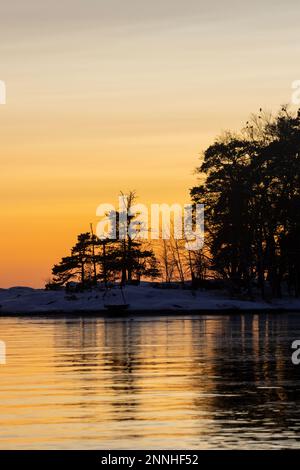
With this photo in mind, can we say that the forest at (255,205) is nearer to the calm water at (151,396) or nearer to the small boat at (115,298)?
the small boat at (115,298)

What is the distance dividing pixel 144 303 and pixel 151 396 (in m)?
85.5

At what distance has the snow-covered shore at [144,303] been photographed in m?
109

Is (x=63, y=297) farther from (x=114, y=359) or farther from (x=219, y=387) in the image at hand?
(x=219, y=387)

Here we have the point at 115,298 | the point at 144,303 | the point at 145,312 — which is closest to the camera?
the point at 145,312

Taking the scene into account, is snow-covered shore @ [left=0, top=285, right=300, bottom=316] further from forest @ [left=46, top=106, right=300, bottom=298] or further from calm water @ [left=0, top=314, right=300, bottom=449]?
calm water @ [left=0, top=314, right=300, bottom=449]

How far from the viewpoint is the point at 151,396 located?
27.5 m

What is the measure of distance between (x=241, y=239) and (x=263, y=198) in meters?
5.19

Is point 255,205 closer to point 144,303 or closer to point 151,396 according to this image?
point 144,303

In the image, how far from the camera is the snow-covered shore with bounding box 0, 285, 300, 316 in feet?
357

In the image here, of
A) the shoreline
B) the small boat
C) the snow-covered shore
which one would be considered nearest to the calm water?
the shoreline

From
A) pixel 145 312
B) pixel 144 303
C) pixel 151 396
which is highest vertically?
pixel 144 303

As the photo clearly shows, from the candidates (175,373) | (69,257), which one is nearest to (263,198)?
(69,257)

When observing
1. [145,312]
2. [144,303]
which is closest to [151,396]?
[145,312]

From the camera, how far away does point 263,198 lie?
116 meters
